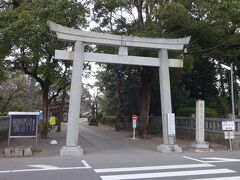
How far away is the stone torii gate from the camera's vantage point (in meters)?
16.8

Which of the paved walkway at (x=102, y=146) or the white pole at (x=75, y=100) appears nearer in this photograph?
the white pole at (x=75, y=100)

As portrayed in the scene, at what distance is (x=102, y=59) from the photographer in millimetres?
17750

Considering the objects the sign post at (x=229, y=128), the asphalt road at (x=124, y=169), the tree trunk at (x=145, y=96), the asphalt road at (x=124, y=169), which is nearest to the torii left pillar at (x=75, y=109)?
the asphalt road at (x=124, y=169)

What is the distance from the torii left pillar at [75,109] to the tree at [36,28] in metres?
2.27

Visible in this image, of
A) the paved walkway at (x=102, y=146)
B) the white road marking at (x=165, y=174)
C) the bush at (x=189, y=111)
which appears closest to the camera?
the white road marking at (x=165, y=174)

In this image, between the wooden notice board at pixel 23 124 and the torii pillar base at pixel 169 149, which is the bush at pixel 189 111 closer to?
the torii pillar base at pixel 169 149

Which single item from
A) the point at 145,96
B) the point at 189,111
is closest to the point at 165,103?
the point at 145,96

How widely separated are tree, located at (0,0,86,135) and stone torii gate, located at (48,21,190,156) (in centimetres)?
162

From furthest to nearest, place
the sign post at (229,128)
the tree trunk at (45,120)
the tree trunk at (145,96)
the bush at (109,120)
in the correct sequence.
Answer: the bush at (109,120), the tree trunk at (145,96), the tree trunk at (45,120), the sign post at (229,128)

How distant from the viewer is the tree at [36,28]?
17141 millimetres

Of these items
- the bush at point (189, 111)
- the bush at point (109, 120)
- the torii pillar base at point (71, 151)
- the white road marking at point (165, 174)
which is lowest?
the white road marking at point (165, 174)

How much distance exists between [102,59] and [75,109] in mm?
2799

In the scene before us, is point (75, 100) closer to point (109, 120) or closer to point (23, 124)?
point (23, 124)

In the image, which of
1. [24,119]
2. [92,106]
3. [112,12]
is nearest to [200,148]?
[24,119]
